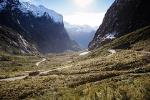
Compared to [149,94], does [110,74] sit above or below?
above

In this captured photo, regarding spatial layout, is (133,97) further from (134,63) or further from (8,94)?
(134,63)

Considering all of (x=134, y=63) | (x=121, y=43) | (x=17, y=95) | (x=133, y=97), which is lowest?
(x=133, y=97)

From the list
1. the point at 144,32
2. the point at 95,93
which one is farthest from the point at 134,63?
the point at 144,32

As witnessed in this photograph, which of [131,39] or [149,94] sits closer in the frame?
[149,94]

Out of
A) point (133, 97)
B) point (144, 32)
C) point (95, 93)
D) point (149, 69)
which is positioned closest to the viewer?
point (133, 97)

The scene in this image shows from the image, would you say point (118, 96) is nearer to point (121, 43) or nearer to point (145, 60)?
point (145, 60)

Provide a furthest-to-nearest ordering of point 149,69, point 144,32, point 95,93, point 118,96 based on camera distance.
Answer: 1. point 144,32
2. point 149,69
3. point 95,93
4. point 118,96

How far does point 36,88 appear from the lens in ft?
190

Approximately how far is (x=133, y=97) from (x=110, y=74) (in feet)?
105

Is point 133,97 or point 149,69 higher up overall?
point 149,69

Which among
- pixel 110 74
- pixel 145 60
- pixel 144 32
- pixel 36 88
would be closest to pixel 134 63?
pixel 145 60

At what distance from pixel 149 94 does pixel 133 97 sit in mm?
1645

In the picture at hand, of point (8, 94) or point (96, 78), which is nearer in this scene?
point (8, 94)

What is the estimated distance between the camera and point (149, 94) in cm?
3120
